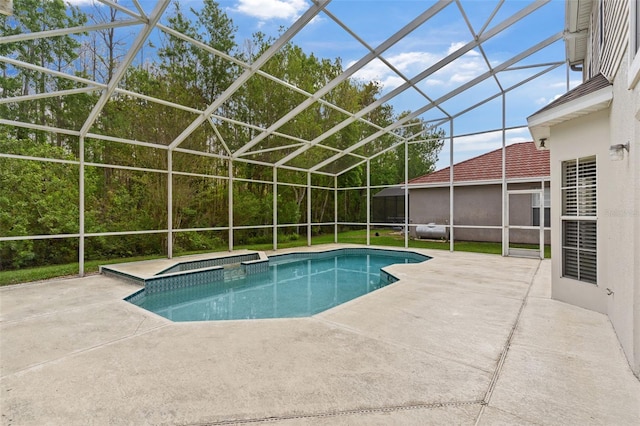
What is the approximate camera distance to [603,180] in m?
4.16

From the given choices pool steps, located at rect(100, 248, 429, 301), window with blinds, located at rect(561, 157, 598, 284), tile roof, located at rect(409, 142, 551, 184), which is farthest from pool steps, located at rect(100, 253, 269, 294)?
tile roof, located at rect(409, 142, 551, 184)

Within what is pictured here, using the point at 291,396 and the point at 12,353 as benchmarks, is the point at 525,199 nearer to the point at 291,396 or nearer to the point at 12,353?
the point at 291,396

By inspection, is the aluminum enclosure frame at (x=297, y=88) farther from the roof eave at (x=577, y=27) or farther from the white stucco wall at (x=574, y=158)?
the white stucco wall at (x=574, y=158)

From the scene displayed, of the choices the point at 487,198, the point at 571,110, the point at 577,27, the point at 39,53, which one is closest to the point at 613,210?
the point at 571,110

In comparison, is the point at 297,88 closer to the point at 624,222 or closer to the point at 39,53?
the point at 39,53

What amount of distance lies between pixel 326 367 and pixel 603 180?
4.26 metres

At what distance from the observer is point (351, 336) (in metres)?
3.62

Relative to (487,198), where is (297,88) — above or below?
above

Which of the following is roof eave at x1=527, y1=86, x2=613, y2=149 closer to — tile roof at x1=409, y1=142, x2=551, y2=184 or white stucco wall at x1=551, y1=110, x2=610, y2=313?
white stucco wall at x1=551, y1=110, x2=610, y2=313

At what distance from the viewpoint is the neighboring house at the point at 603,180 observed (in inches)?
110

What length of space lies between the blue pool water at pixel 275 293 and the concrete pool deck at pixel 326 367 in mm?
1108

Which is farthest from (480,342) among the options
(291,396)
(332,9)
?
(332,9)

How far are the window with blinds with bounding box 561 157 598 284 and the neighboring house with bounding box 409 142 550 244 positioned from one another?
6.46m

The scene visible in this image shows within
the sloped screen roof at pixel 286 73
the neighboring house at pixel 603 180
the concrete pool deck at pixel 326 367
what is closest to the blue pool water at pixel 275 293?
the concrete pool deck at pixel 326 367
